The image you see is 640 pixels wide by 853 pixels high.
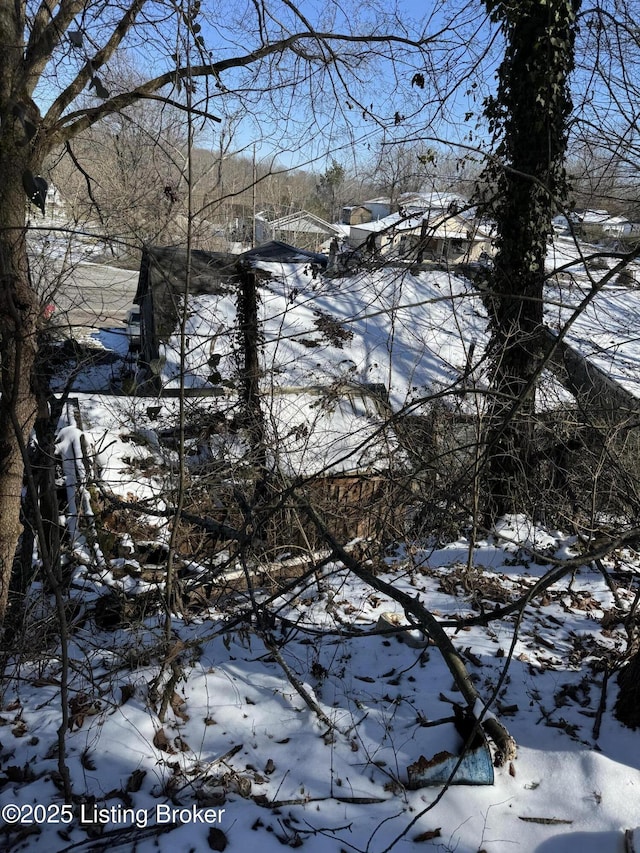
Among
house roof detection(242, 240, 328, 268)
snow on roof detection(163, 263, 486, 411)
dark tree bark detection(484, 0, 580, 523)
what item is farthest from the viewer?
house roof detection(242, 240, 328, 268)

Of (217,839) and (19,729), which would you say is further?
(19,729)

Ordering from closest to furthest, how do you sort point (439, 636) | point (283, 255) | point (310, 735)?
point (439, 636) < point (310, 735) < point (283, 255)

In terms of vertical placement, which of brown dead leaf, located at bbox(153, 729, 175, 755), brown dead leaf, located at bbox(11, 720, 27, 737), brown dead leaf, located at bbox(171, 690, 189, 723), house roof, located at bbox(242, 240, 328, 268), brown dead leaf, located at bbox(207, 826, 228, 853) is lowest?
brown dead leaf, located at bbox(207, 826, 228, 853)

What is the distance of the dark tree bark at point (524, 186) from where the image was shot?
614 centimetres

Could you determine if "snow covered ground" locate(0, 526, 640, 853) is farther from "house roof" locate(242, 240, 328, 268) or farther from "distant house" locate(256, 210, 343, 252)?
"distant house" locate(256, 210, 343, 252)

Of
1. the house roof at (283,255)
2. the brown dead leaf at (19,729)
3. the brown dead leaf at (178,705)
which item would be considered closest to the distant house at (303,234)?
the house roof at (283,255)

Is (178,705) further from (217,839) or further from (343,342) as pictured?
(343,342)

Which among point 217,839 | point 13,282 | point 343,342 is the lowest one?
point 217,839

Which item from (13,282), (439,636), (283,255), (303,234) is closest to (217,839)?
(439,636)

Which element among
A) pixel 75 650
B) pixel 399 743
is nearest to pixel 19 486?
pixel 75 650

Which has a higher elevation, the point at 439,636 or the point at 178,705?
the point at 439,636

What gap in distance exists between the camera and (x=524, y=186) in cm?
678

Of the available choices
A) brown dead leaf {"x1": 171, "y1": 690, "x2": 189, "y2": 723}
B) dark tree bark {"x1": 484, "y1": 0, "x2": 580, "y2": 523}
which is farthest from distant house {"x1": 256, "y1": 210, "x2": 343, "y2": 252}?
brown dead leaf {"x1": 171, "y1": 690, "x2": 189, "y2": 723}

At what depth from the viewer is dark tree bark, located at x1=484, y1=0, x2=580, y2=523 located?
614cm
